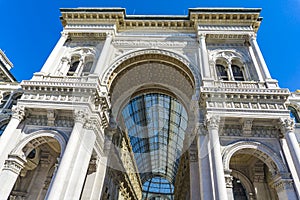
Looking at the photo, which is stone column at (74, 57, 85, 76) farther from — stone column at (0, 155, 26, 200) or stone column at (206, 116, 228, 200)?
stone column at (206, 116, 228, 200)

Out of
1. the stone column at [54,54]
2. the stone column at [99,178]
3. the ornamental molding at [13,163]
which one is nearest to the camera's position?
the ornamental molding at [13,163]

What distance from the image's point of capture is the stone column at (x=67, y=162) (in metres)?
10.0

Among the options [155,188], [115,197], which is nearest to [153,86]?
[115,197]

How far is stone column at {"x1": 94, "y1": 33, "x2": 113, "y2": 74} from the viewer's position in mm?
15381

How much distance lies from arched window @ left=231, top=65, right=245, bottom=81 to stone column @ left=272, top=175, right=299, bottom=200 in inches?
317

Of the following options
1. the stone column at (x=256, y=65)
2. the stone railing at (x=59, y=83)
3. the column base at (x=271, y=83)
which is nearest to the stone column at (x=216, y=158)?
the column base at (x=271, y=83)

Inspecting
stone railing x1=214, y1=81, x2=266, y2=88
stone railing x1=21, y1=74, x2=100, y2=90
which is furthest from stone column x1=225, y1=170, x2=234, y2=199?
stone railing x1=21, y1=74, x2=100, y2=90

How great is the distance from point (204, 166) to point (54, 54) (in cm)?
1459

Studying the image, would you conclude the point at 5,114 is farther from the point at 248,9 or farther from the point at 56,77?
the point at 248,9

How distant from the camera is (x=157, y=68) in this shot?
18.4 metres

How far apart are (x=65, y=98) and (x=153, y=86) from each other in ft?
29.7

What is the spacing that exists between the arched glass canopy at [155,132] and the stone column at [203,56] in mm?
7506

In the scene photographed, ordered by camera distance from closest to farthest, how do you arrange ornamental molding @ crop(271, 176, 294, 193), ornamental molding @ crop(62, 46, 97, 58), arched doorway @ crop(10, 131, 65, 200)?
ornamental molding @ crop(271, 176, 294, 193), arched doorway @ crop(10, 131, 65, 200), ornamental molding @ crop(62, 46, 97, 58)

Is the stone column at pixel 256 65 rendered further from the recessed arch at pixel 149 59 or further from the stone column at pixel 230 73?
the recessed arch at pixel 149 59
